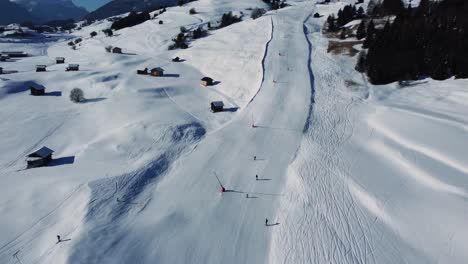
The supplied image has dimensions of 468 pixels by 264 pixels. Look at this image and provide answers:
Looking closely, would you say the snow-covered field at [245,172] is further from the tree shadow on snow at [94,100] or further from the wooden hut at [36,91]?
the wooden hut at [36,91]

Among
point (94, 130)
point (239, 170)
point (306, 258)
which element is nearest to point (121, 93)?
point (94, 130)

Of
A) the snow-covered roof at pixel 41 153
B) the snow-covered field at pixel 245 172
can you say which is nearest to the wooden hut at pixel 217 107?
the snow-covered field at pixel 245 172

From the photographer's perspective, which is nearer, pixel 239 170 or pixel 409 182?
pixel 409 182

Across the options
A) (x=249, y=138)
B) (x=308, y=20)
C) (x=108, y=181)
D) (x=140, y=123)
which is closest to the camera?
(x=108, y=181)

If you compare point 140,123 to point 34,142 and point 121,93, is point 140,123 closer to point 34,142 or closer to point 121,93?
point 34,142

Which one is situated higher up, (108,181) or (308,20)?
(308,20)

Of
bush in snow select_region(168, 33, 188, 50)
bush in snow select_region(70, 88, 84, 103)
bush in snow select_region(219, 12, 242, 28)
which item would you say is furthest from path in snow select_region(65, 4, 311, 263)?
bush in snow select_region(219, 12, 242, 28)

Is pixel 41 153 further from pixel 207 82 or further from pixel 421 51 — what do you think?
pixel 421 51
